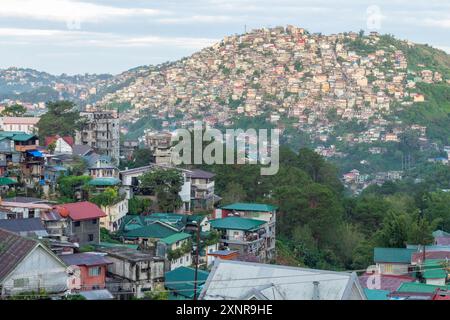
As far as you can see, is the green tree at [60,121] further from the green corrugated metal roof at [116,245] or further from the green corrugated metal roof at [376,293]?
the green corrugated metal roof at [376,293]

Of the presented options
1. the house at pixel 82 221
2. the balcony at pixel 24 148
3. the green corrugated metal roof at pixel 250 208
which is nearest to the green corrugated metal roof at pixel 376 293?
the house at pixel 82 221

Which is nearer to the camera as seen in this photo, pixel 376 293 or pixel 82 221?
pixel 376 293


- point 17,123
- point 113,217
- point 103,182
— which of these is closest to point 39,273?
point 113,217

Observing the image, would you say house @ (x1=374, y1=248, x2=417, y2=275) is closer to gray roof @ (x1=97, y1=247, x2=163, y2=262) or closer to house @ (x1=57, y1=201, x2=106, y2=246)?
gray roof @ (x1=97, y1=247, x2=163, y2=262)

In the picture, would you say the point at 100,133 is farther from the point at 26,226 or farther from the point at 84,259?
the point at 84,259

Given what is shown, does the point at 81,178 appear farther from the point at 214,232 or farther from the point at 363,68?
the point at 363,68

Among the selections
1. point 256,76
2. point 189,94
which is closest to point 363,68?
point 256,76

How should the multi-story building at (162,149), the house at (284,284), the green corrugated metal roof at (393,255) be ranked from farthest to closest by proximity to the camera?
the multi-story building at (162,149) < the green corrugated metal roof at (393,255) < the house at (284,284)
